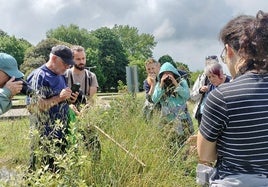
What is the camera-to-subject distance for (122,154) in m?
3.78

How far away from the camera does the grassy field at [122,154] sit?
A: 11.5ft

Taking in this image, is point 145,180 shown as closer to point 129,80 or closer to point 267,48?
point 267,48

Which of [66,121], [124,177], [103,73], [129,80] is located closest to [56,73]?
[66,121]

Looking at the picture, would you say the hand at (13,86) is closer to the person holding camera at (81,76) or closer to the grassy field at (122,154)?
the grassy field at (122,154)

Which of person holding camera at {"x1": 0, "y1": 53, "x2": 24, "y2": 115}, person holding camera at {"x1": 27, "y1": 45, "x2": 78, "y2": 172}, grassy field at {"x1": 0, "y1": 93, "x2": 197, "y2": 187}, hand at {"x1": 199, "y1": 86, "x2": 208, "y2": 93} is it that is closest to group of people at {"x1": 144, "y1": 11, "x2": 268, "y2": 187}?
grassy field at {"x1": 0, "y1": 93, "x2": 197, "y2": 187}

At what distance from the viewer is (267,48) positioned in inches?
79.3

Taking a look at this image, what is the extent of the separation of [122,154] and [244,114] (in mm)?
1941

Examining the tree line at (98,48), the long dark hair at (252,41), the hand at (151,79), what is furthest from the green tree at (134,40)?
the long dark hair at (252,41)

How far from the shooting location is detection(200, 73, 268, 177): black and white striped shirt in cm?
198

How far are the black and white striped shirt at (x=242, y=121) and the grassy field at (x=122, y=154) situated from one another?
1.16 meters

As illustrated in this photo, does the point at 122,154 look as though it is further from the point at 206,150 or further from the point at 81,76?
the point at 81,76

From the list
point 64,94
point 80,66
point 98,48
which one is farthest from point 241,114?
point 98,48

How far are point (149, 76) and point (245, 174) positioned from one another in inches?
172

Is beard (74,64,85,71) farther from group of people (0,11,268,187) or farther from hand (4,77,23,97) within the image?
group of people (0,11,268,187)
